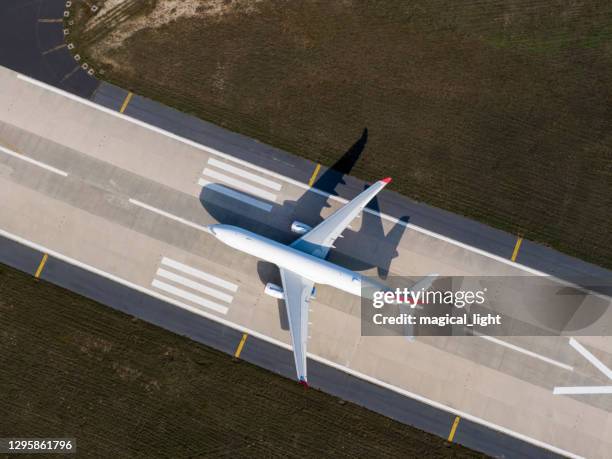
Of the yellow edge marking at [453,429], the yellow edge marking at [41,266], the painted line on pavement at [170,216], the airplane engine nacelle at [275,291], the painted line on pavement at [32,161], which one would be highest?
the painted line on pavement at [170,216]

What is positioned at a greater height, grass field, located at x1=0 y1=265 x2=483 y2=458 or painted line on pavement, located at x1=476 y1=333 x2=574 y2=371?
painted line on pavement, located at x1=476 y1=333 x2=574 y2=371

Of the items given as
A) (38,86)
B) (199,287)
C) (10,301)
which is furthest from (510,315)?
(38,86)

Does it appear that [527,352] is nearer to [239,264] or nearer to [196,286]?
[239,264]

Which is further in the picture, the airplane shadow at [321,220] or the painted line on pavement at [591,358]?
the airplane shadow at [321,220]

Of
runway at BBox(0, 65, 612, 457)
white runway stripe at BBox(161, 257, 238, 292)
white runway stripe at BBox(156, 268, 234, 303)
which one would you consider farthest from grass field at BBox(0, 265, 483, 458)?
white runway stripe at BBox(161, 257, 238, 292)

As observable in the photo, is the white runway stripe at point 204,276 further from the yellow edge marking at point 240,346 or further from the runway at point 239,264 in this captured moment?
the yellow edge marking at point 240,346

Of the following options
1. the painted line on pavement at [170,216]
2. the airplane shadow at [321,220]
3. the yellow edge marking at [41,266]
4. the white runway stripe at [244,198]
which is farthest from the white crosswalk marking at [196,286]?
the yellow edge marking at [41,266]

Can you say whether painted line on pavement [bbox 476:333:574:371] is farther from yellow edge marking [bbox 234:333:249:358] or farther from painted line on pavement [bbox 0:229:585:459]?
yellow edge marking [bbox 234:333:249:358]

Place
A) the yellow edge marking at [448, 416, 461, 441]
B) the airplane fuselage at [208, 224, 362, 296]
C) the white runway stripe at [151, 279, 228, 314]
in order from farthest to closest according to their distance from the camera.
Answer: the white runway stripe at [151, 279, 228, 314]
the yellow edge marking at [448, 416, 461, 441]
the airplane fuselage at [208, 224, 362, 296]
